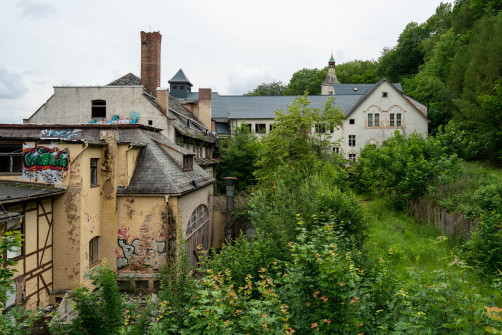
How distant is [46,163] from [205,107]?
2496cm

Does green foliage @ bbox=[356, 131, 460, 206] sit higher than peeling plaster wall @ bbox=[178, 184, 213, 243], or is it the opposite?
green foliage @ bbox=[356, 131, 460, 206]

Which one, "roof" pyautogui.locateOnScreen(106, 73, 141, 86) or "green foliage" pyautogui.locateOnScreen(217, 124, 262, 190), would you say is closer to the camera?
"roof" pyautogui.locateOnScreen(106, 73, 141, 86)

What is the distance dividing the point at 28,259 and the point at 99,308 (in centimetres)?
485

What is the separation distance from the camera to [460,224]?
546 inches

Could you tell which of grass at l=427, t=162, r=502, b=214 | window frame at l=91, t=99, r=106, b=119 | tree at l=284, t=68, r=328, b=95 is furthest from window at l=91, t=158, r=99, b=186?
tree at l=284, t=68, r=328, b=95

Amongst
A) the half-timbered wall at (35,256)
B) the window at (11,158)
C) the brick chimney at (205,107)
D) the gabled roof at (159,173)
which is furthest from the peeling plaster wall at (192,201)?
the brick chimney at (205,107)

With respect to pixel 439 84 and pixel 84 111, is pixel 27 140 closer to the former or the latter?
pixel 84 111

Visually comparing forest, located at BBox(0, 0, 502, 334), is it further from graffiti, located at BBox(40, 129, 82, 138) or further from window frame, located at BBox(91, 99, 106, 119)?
window frame, located at BBox(91, 99, 106, 119)

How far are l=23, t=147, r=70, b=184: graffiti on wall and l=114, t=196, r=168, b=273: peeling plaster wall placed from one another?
2.80 m

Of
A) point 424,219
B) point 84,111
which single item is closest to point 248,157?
point 84,111

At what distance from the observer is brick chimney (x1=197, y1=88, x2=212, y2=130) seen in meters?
37.0

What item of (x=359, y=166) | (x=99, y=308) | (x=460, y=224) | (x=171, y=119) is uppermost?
(x=171, y=119)

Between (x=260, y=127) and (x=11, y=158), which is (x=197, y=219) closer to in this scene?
(x=11, y=158)

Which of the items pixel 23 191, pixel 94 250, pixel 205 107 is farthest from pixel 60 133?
pixel 205 107
